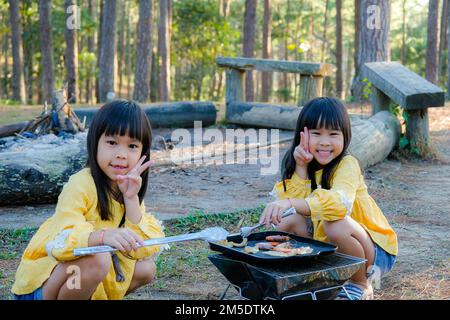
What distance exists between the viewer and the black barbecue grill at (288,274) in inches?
102

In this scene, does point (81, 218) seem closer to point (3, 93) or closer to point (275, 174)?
point (275, 174)

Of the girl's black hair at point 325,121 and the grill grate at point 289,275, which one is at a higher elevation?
the girl's black hair at point 325,121

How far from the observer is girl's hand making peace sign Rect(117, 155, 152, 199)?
2760mm

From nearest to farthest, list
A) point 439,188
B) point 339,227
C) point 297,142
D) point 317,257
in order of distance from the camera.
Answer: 1. point 317,257
2. point 339,227
3. point 297,142
4. point 439,188

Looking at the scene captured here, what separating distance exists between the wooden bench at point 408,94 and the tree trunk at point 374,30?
8.44 ft

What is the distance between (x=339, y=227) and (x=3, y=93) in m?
30.7

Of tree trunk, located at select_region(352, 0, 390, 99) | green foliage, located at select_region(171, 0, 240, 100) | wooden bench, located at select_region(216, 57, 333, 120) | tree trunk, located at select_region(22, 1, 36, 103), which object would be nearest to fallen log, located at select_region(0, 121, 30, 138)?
wooden bench, located at select_region(216, 57, 333, 120)

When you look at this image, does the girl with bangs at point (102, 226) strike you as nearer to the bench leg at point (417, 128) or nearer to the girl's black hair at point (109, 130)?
the girl's black hair at point (109, 130)

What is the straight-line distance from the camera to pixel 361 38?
38.4 ft

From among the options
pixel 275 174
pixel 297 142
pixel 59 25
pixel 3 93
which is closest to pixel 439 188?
pixel 275 174

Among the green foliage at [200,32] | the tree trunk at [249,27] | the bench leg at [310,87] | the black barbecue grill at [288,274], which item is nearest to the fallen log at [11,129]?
the bench leg at [310,87]

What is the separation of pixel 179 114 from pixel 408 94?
4.26 metres

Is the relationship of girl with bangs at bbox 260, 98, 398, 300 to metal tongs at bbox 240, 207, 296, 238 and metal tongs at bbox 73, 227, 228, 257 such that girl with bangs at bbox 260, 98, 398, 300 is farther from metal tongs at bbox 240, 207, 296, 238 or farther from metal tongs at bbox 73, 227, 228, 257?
metal tongs at bbox 73, 227, 228, 257
